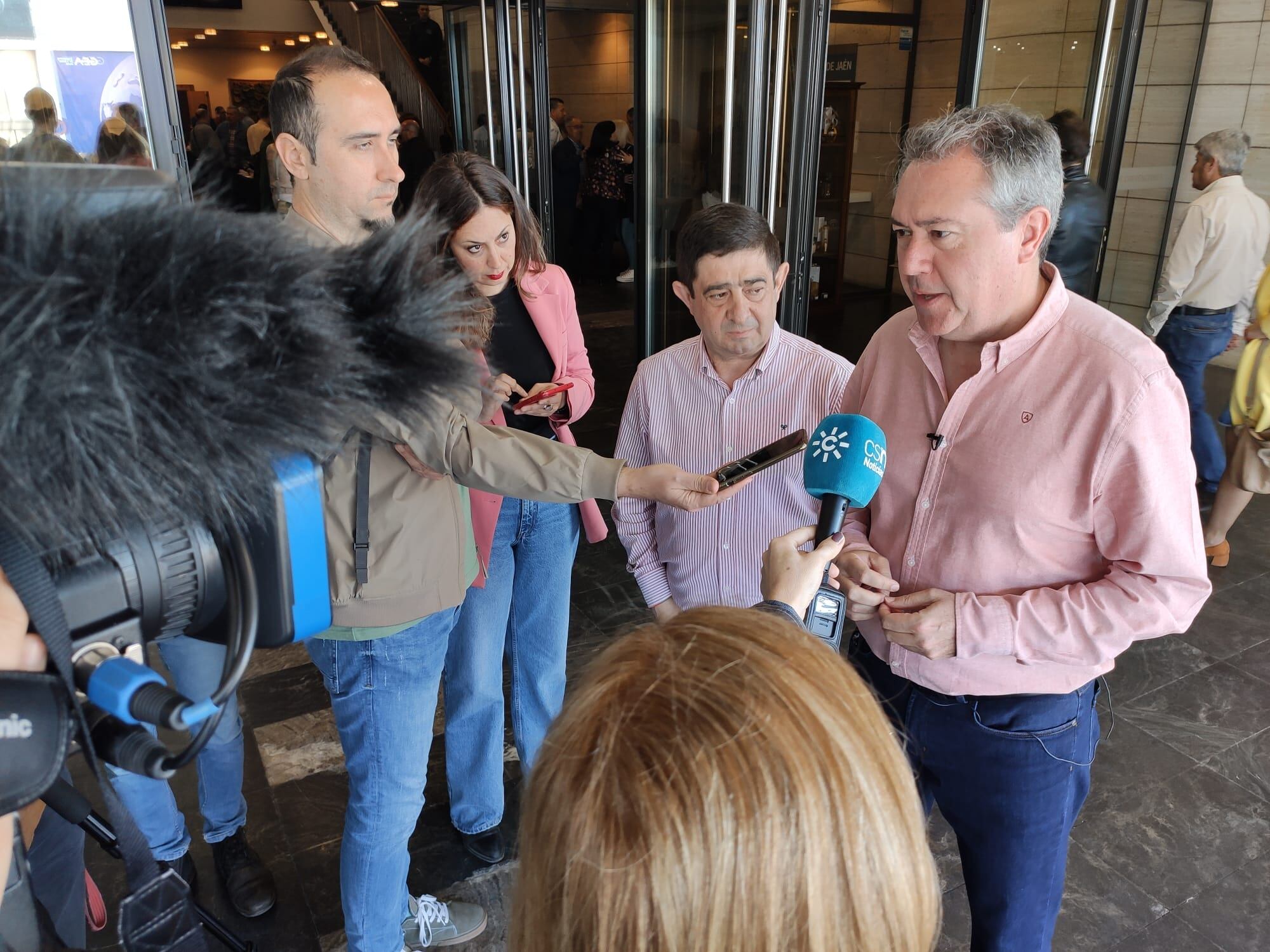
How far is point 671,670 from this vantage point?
0.73 m

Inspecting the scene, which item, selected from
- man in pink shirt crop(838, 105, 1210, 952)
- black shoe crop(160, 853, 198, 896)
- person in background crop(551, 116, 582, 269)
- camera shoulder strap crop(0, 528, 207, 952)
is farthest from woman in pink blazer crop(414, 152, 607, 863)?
person in background crop(551, 116, 582, 269)

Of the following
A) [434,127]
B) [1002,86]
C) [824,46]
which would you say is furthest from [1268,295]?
[434,127]

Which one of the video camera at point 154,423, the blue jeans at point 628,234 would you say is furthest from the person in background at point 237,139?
the video camera at point 154,423

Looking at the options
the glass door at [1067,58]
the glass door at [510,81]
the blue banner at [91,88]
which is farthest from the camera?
the glass door at [510,81]

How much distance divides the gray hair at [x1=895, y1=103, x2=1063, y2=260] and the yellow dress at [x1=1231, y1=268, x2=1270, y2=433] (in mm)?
2715

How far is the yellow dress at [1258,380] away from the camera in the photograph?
3.46 m

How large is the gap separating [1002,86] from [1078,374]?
17.0ft

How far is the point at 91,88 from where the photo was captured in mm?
2854

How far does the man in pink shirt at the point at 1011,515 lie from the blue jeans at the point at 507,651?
93 centimetres

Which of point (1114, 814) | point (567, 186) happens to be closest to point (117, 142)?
point (1114, 814)

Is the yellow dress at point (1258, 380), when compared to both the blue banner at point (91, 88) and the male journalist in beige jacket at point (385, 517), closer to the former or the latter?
the male journalist in beige jacket at point (385, 517)

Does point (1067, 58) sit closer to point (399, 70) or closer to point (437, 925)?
point (437, 925)

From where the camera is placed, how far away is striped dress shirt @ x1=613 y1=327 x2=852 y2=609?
1.97 meters

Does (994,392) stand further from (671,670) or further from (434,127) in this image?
(434,127)
